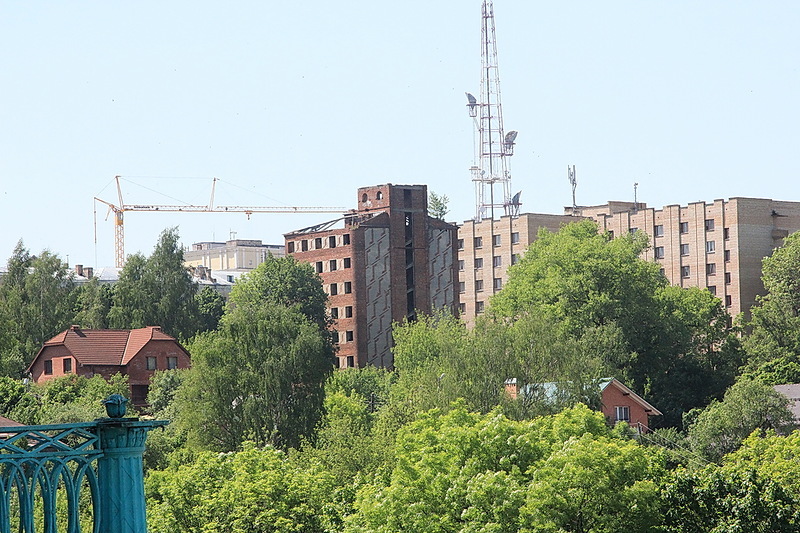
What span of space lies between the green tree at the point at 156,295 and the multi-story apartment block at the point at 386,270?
17.3m

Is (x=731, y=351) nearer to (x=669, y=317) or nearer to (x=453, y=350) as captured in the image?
(x=669, y=317)

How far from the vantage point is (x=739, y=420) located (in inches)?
2566

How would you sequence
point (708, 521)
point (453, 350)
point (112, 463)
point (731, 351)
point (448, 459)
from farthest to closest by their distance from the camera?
point (731, 351) < point (453, 350) < point (448, 459) < point (708, 521) < point (112, 463)

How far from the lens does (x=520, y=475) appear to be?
3747 cm

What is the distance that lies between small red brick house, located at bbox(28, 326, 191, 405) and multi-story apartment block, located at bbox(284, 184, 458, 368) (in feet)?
88.4

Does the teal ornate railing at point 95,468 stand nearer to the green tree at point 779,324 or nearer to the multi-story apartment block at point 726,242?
the green tree at point 779,324

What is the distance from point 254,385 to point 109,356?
29008 millimetres

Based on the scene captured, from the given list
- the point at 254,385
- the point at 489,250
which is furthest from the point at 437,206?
the point at 254,385

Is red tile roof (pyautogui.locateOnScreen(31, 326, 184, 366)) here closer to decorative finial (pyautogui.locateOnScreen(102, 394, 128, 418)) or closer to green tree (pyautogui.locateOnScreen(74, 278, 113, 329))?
green tree (pyautogui.locateOnScreen(74, 278, 113, 329))

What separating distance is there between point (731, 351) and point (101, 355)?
44.9 meters

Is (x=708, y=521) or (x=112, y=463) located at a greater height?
(x=112, y=463)

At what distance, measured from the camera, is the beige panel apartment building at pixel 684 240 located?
112 m

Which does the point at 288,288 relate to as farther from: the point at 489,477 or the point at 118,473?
the point at 118,473

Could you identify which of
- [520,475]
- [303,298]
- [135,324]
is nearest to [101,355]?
[135,324]
